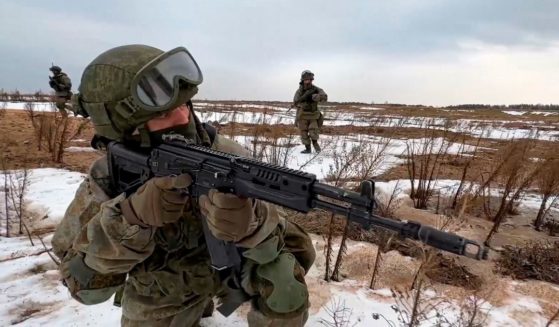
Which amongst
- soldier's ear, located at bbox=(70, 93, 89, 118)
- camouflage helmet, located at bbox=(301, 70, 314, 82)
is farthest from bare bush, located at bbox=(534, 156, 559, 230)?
camouflage helmet, located at bbox=(301, 70, 314, 82)

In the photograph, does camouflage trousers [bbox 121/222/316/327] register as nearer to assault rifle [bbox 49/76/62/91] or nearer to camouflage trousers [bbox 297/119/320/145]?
camouflage trousers [bbox 297/119/320/145]

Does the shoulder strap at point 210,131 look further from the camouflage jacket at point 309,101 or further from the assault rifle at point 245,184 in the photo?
the camouflage jacket at point 309,101

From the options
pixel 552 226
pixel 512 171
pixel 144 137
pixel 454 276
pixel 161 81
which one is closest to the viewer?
pixel 161 81

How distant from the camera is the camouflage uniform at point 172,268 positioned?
1767mm

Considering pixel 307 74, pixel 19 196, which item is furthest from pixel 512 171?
pixel 307 74

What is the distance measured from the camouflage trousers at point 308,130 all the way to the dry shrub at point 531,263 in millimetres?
5472

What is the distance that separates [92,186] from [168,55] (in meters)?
0.83

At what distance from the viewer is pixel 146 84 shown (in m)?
1.60

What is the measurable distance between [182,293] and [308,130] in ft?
22.5

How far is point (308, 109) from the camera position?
8711 millimetres

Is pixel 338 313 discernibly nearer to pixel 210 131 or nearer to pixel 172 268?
pixel 172 268

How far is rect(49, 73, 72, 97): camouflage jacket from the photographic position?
1225cm

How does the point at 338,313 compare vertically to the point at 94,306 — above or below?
above

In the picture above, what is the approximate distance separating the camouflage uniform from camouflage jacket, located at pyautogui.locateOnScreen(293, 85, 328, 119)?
6.66 meters
